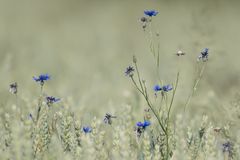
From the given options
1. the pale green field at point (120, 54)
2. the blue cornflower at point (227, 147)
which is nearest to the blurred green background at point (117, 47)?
the pale green field at point (120, 54)

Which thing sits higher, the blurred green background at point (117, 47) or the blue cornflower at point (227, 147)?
the blurred green background at point (117, 47)

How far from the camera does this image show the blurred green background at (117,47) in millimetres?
5684

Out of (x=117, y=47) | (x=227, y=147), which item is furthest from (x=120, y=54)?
(x=227, y=147)

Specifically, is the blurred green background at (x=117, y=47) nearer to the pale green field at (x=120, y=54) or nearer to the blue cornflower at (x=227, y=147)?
the pale green field at (x=120, y=54)

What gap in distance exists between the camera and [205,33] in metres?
5.19

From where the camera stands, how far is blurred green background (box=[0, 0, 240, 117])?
224 inches

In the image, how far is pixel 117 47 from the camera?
315 inches

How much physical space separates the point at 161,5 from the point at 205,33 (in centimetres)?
426

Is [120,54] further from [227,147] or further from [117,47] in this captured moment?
[227,147]

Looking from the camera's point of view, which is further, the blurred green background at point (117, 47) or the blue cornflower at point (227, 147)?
the blurred green background at point (117, 47)

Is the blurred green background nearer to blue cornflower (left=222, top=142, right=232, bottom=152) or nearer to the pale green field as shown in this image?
the pale green field

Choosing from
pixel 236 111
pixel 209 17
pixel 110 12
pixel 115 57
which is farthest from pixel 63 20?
pixel 236 111

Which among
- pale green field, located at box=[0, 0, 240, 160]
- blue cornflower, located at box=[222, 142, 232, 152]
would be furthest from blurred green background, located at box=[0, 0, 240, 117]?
blue cornflower, located at box=[222, 142, 232, 152]

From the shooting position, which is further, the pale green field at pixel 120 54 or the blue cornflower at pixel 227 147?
the pale green field at pixel 120 54
